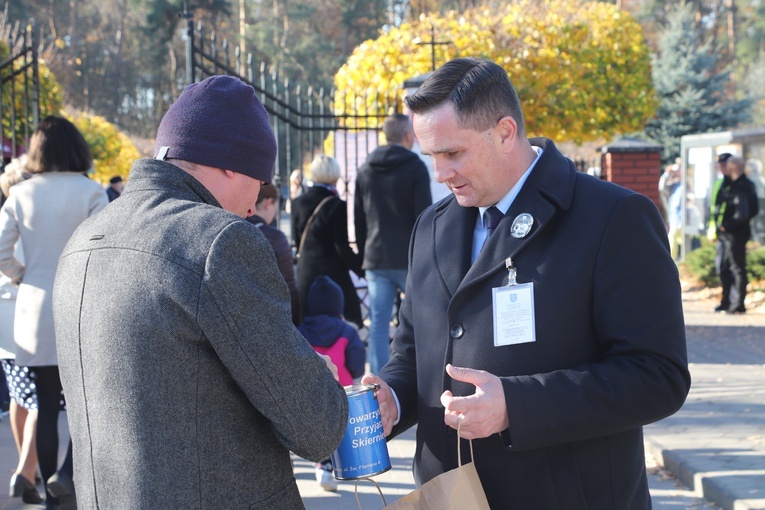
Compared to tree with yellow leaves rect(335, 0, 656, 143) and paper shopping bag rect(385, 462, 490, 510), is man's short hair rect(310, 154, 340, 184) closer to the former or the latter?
paper shopping bag rect(385, 462, 490, 510)

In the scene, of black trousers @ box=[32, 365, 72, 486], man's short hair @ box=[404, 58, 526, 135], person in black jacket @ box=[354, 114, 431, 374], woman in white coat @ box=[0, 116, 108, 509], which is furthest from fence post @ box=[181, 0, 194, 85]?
man's short hair @ box=[404, 58, 526, 135]

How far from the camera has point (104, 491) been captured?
1.85m

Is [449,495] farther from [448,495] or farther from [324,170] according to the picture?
[324,170]

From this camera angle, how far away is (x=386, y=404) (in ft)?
7.61

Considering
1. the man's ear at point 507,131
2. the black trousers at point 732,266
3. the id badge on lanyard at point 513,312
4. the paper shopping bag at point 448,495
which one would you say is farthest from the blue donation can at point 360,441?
the black trousers at point 732,266

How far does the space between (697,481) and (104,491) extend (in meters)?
4.22

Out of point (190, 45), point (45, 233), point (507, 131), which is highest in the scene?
point (190, 45)

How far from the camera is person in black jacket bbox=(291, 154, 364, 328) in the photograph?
705 cm

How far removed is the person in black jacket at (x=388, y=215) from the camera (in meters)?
7.08

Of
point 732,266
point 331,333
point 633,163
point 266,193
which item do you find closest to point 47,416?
point 331,333

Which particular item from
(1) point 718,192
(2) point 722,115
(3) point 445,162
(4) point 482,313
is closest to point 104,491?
(4) point 482,313

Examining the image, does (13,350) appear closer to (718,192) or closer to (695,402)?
(695,402)

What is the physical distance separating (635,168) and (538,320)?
13067 mm

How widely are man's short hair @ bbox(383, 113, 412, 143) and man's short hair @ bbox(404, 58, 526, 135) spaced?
16.4ft
